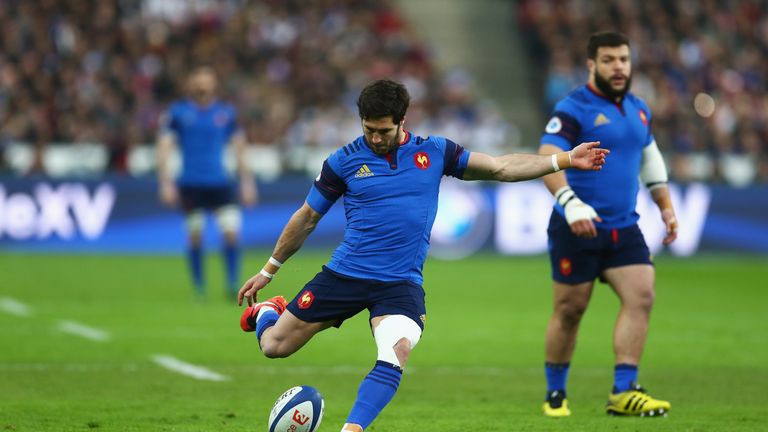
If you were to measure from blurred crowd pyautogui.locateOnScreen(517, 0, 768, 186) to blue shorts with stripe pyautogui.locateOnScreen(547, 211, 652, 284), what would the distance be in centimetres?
1737

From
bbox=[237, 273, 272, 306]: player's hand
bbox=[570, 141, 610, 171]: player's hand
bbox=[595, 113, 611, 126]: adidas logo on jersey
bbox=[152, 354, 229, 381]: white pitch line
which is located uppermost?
bbox=[595, 113, 611, 126]: adidas logo on jersey

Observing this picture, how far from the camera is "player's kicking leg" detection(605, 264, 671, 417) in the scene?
857 cm

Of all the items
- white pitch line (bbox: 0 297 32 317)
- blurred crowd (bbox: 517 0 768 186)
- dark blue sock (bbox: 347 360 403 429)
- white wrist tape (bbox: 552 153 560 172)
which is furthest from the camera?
blurred crowd (bbox: 517 0 768 186)

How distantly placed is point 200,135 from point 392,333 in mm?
9339

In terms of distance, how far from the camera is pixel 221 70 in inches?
1091

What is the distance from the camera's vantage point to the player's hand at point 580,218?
8.10 m

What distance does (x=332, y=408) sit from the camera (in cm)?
886

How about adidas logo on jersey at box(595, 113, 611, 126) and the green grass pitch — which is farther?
adidas logo on jersey at box(595, 113, 611, 126)

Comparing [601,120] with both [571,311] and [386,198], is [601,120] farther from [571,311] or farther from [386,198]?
[386,198]

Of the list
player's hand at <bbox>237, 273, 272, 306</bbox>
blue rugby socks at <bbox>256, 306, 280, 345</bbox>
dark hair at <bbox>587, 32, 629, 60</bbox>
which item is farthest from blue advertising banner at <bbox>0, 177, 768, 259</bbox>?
player's hand at <bbox>237, 273, 272, 306</bbox>

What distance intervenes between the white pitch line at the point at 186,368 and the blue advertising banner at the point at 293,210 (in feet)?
34.4

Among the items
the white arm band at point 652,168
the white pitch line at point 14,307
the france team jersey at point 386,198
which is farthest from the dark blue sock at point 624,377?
the white pitch line at point 14,307

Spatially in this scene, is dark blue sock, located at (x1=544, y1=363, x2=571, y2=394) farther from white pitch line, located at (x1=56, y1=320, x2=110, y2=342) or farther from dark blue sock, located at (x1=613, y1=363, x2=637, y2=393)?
white pitch line, located at (x1=56, y1=320, x2=110, y2=342)

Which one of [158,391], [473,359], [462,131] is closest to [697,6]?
[462,131]
